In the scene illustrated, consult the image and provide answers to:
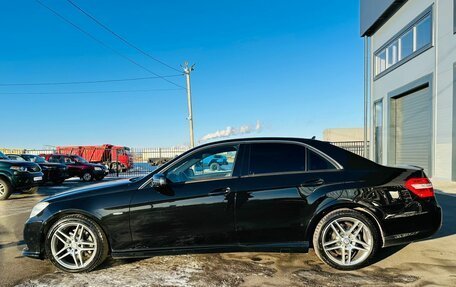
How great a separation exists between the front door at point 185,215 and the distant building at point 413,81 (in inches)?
472

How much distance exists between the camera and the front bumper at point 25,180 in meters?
10.9

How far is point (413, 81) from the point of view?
15.8 m

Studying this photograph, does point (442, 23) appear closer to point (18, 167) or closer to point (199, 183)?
point (199, 183)

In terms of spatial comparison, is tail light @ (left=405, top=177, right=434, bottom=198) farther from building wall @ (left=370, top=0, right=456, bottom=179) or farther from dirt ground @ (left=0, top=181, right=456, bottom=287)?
building wall @ (left=370, top=0, right=456, bottom=179)

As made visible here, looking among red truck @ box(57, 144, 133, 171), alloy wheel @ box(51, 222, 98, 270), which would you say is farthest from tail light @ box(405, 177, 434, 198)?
red truck @ box(57, 144, 133, 171)

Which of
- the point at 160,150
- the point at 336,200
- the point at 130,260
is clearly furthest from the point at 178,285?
the point at 160,150

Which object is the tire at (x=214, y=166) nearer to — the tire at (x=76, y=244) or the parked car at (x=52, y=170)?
the tire at (x=76, y=244)

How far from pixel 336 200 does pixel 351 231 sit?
428 millimetres

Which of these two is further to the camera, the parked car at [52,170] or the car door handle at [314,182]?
the parked car at [52,170]

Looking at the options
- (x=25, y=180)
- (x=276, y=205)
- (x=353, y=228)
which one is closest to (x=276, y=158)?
(x=276, y=205)

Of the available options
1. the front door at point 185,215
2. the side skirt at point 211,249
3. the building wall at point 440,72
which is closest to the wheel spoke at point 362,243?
the side skirt at point 211,249

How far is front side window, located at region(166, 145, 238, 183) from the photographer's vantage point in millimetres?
4219

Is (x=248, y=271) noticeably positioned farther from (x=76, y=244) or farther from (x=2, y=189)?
(x=2, y=189)

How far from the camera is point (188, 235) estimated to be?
4047 mm
